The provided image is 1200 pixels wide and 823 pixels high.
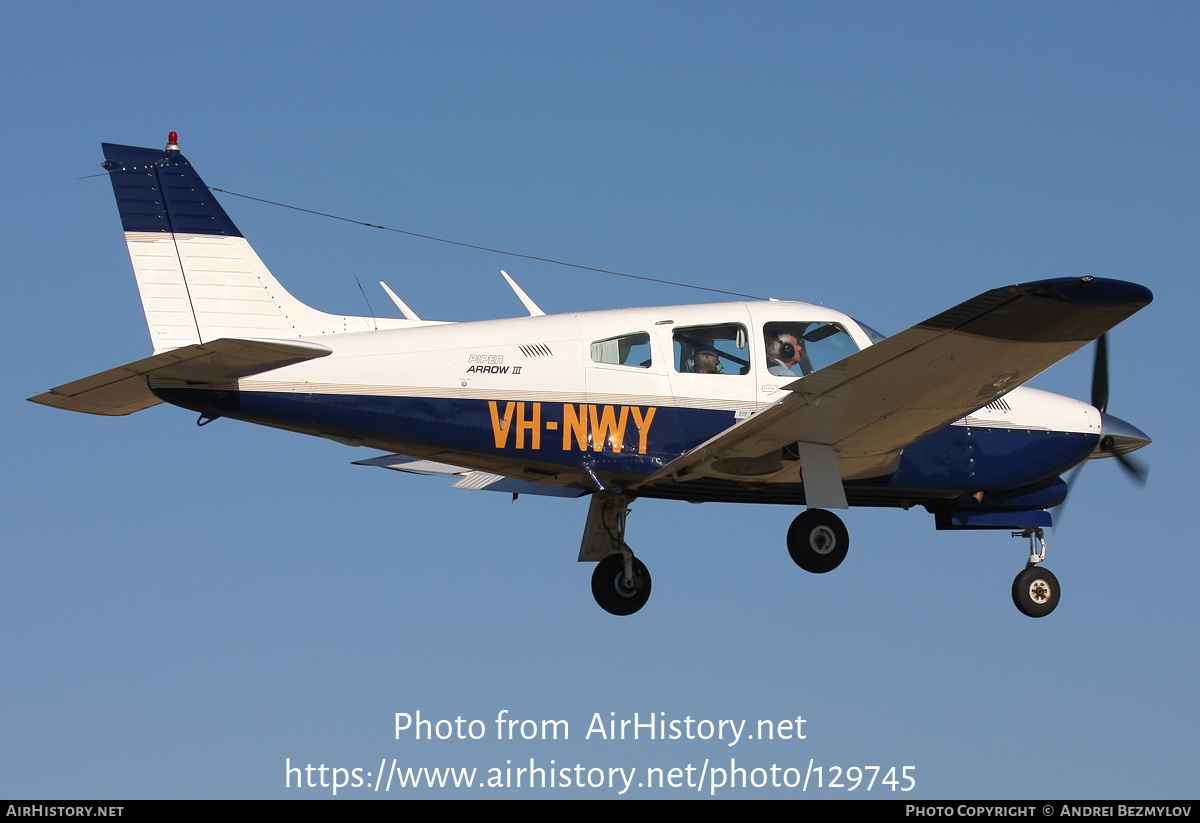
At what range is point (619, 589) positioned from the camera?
1731 cm

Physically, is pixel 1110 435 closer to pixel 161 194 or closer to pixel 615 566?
pixel 615 566

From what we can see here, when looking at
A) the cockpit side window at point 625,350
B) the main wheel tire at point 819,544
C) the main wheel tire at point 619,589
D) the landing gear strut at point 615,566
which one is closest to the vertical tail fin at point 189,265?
the cockpit side window at point 625,350

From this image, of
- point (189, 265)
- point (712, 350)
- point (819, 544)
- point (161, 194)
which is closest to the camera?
point (189, 265)

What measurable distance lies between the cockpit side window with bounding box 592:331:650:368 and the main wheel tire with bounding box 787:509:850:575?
2448 mm

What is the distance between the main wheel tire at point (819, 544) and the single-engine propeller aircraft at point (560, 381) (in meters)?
0.02

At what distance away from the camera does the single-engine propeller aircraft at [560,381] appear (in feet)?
48.5

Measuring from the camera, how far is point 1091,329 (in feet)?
45.7

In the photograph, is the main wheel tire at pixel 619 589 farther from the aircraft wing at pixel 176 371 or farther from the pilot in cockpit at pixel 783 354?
the aircraft wing at pixel 176 371

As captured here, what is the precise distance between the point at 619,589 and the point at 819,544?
2418 millimetres

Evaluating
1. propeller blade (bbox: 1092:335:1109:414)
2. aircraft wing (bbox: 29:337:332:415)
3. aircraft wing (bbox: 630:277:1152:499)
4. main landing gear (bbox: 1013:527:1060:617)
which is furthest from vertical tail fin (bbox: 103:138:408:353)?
propeller blade (bbox: 1092:335:1109:414)

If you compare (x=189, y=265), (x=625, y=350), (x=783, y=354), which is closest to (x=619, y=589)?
(x=625, y=350)

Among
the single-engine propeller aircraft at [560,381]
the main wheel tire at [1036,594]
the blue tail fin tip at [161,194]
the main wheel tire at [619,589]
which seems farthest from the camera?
the main wheel tire at [1036,594]

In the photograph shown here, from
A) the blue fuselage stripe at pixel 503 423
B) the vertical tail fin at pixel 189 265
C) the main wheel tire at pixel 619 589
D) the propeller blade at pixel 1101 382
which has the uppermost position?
the vertical tail fin at pixel 189 265

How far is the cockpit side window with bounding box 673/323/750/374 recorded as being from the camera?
15.9 m
